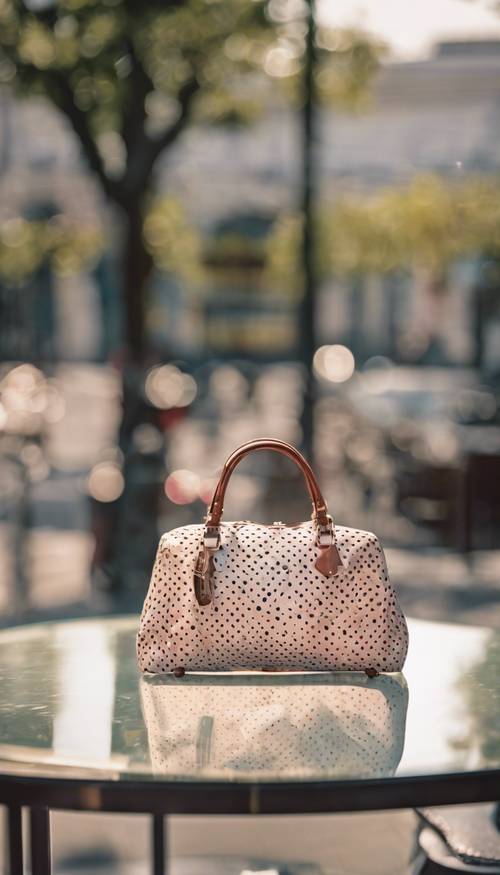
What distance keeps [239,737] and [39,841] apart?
698 millimetres

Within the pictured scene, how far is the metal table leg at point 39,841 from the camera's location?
253cm

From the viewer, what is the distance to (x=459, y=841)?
9.56 ft

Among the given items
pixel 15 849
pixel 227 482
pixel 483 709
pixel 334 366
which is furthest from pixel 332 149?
pixel 334 366

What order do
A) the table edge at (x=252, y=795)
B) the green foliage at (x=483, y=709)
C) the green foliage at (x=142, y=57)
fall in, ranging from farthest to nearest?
1. the green foliage at (x=142, y=57)
2. the green foliage at (x=483, y=709)
3. the table edge at (x=252, y=795)

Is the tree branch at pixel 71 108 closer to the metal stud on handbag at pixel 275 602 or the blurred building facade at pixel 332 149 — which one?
the blurred building facade at pixel 332 149

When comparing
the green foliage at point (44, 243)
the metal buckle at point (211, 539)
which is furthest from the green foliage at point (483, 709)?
the green foliage at point (44, 243)

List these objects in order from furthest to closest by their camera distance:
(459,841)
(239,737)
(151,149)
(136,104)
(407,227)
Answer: (407,227)
(151,149)
(136,104)
(459,841)
(239,737)

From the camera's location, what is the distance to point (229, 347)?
39.5m

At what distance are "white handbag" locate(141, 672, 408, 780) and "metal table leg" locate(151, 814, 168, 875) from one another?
24.4 inches

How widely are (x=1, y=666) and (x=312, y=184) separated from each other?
5.57 meters

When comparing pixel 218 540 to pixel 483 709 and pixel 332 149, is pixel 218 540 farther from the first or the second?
pixel 332 149

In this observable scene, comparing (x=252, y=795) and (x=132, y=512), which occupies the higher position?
(x=252, y=795)

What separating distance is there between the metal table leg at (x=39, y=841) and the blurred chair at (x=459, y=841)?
829 mm

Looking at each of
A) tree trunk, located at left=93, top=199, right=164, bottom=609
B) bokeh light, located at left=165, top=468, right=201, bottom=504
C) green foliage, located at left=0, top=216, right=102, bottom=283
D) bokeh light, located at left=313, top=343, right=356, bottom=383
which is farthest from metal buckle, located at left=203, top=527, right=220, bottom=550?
bokeh light, located at left=313, top=343, right=356, bottom=383
